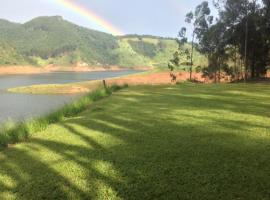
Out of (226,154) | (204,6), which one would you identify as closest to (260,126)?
(226,154)

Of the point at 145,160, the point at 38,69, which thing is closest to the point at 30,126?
the point at 145,160

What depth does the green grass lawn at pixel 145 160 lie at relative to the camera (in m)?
5.77

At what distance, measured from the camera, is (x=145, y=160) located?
7.11 m

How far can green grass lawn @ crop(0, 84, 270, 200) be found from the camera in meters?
5.77

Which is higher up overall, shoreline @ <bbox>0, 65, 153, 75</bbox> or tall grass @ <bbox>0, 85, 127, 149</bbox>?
tall grass @ <bbox>0, 85, 127, 149</bbox>

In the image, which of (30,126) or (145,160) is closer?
(145,160)

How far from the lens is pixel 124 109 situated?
14.1 metres

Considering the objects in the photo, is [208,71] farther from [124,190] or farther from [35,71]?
[35,71]

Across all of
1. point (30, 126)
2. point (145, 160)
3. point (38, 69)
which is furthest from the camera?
point (38, 69)

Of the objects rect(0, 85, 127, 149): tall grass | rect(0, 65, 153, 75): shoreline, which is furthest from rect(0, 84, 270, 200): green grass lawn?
rect(0, 65, 153, 75): shoreline

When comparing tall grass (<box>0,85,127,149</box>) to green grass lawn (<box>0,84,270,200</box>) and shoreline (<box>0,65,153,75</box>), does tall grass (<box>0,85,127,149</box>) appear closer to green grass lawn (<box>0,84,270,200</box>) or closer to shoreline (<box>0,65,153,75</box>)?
green grass lawn (<box>0,84,270,200</box>)

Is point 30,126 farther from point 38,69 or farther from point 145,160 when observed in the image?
point 38,69

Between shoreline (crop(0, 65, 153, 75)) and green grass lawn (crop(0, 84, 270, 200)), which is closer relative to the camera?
green grass lawn (crop(0, 84, 270, 200))

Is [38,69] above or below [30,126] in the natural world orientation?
below
